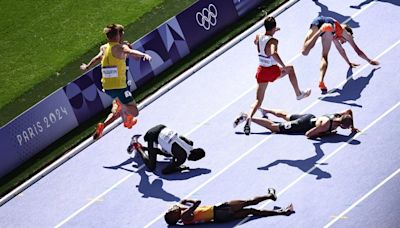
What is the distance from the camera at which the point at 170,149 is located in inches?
794

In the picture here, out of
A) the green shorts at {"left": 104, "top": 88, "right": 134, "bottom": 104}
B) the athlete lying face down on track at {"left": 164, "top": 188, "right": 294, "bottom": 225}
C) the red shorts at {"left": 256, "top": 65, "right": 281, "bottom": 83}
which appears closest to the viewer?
the athlete lying face down on track at {"left": 164, "top": 188, "right": 294, "bottom": 225}

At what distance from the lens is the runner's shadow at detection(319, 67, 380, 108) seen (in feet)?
70.5

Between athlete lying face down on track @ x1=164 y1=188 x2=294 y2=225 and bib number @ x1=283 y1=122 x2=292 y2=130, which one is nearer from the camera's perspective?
athlete lying face down on track @ x1=164 y1=188 x2=294 y2=225

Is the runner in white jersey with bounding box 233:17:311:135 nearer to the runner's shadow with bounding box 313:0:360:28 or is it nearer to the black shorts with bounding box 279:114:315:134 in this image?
the black shorts with bounding box 279:114:315:134

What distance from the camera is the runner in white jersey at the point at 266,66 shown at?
20.3 meters

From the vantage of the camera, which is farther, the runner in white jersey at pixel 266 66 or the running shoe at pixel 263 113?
the running shoe at pixel 263 113

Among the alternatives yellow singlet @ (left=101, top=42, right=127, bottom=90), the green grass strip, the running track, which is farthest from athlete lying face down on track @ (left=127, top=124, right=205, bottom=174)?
the green grass strip

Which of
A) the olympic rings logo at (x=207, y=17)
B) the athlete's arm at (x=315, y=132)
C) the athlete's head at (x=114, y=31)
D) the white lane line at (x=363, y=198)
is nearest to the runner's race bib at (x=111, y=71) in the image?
the athlete's head at (x=114, y=31)

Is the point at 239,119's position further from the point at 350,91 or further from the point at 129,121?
the point at 350,91

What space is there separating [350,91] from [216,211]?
461cm

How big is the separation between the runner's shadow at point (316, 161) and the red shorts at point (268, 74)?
1464 millimetres

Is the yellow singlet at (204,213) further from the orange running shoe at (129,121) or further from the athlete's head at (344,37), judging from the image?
the athlete's head at (344,37)

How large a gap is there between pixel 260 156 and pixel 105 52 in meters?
3.59

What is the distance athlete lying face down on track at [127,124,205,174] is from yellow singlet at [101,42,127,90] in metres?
1.19
